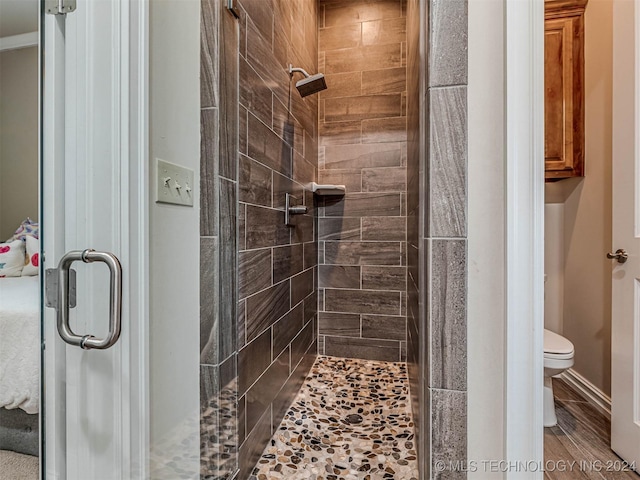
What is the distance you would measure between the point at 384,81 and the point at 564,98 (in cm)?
134

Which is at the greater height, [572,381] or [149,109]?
[149,109]

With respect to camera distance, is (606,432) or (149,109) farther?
(606,432)

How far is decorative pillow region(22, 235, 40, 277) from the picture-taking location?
768mm

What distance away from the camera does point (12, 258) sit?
0.75 m

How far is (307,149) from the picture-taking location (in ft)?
7.91

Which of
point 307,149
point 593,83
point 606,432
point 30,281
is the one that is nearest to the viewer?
point 30,281

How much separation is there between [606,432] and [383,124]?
2.45 metres

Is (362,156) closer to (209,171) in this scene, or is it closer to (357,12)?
(357,12)

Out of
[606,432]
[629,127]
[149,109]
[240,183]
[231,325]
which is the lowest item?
[606,432]

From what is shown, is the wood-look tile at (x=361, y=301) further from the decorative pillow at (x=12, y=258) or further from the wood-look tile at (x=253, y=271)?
the decorative pillow at (x=12, y=258)

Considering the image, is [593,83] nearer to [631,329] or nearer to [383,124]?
[383,124]

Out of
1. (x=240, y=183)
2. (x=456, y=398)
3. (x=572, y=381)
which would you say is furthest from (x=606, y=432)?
(x=240, y=183)

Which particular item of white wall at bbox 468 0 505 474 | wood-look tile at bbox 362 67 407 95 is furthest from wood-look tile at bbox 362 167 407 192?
white wall at bbox 468 0 505 474

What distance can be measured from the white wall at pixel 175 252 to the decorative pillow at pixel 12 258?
0.28m
